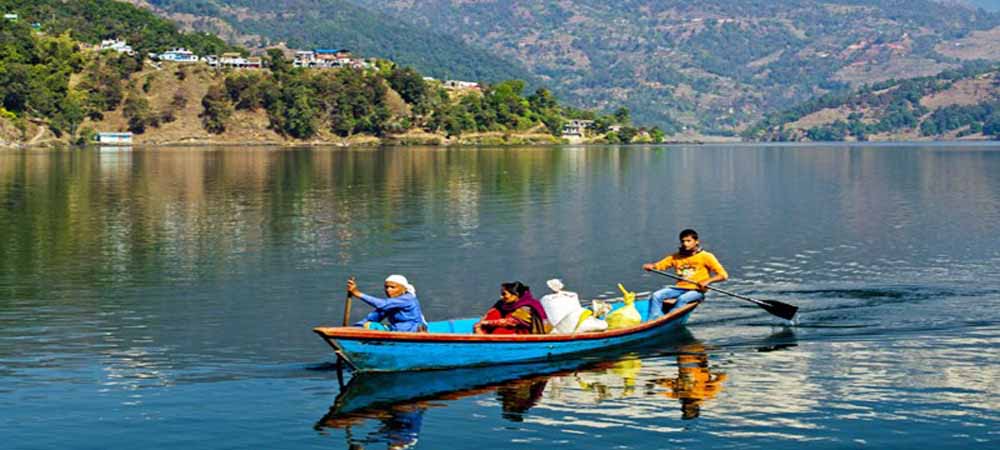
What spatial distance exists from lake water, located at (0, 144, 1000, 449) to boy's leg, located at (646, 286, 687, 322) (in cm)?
102

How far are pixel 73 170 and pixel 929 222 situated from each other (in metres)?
89.5

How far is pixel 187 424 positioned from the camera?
76.6 ft

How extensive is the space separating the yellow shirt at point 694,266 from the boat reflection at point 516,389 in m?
4.30

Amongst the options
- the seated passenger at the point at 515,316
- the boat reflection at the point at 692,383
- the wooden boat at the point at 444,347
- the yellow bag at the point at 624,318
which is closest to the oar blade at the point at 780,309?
the boat reflection at the point at 692,383

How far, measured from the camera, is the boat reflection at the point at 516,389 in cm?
2367

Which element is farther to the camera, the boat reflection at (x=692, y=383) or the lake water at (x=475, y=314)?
the boat reflection at (x=692, y=383)

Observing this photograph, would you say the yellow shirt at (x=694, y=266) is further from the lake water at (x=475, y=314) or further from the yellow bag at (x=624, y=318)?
the yellow bag at (x=624, y=318)

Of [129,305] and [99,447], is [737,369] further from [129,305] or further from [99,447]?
[129,305]

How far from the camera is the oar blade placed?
34062 millimetres

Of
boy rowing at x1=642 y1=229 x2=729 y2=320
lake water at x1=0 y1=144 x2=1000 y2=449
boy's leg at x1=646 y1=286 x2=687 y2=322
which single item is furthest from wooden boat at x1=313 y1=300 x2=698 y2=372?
boy rowing at x1=642 y1=229 x2=729 y2=320

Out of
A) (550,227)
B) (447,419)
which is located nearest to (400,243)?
(550,227)

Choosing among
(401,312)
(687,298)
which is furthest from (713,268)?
(401,312)

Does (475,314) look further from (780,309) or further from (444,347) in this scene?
(444,347)

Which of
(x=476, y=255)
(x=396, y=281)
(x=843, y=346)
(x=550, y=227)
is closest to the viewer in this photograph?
(x=396, y=281)
